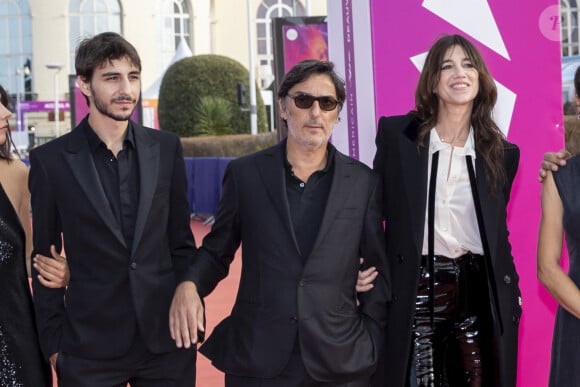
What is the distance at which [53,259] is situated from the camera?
3295 millimetres

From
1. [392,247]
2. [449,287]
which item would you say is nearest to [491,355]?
[449,287]

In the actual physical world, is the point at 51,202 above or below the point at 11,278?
above

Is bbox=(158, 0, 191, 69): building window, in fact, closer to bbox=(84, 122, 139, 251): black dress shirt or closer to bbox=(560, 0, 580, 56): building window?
bbox=(560, 0, 580, 56): building window

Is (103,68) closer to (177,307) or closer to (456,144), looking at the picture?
(177,307)

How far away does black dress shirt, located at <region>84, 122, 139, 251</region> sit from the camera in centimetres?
322

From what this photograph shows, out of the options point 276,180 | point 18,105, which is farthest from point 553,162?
point 18,105

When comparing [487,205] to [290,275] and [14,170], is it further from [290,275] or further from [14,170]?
[14,170]

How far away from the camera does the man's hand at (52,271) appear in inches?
129

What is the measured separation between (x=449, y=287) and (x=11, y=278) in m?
1.60

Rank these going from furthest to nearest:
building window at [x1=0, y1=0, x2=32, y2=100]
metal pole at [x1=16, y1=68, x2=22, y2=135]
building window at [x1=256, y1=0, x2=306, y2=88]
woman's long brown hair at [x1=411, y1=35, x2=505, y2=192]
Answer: building window at [x1=256, y1=0, x2=306, y2=88] < building window at [x1=0, y1=0, x2=32, y2=100] < metal pole at [x1=16, y1=68, x2=22, y2=135] < woman's long brown hair at [x1=411, y1=35, x2=505, y2=192]

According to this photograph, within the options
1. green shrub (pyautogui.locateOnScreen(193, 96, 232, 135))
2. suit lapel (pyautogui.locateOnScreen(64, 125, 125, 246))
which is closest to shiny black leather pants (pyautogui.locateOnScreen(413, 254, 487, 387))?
suit lapel (pyautogui.locateOnScreen(64, 125, 125, 246))

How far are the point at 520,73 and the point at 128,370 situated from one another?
2.37 m

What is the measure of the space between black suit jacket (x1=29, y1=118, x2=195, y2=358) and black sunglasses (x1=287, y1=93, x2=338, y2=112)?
21.1 inches

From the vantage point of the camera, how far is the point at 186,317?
10.2ft
